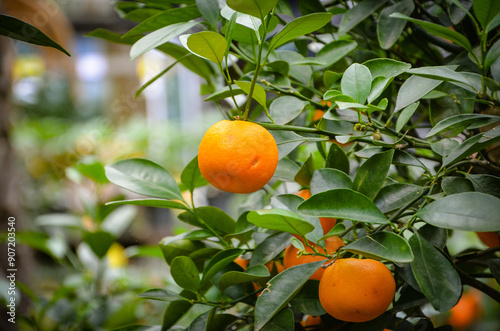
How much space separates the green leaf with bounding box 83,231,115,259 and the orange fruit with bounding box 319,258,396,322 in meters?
0.45

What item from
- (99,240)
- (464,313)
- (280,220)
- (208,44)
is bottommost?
(464,313)

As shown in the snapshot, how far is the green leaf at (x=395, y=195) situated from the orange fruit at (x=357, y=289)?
1.8 inches

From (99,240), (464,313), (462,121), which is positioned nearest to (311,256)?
(462,121)

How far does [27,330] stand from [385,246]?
102 centimetres

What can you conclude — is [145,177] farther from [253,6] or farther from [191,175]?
[253,6]

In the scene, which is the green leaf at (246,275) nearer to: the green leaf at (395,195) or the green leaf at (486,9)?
the green leaf at (395,195)

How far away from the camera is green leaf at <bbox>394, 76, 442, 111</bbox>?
0.97 ft

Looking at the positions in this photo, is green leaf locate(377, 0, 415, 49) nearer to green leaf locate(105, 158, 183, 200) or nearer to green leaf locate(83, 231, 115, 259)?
green leaf locate(105, 158, 183, 200)

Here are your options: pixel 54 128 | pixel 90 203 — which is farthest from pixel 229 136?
pixel 54 128

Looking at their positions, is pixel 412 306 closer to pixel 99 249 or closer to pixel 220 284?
pixel 220 284

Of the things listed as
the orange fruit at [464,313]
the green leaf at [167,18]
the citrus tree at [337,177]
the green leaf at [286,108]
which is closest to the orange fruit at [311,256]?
the citrus tree at [337,177]

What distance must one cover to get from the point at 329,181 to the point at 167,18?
192mm

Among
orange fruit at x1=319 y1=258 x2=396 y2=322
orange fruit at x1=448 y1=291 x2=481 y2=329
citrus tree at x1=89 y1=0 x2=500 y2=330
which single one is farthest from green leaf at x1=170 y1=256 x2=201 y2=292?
orange fruit at x1=448 y1=291 x2=481 y2=329

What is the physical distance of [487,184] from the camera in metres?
0.30
